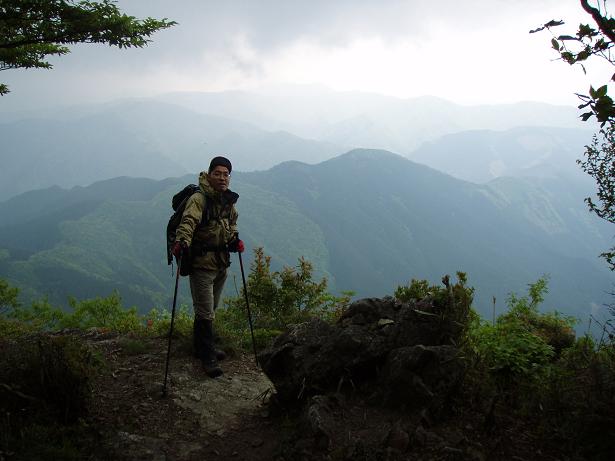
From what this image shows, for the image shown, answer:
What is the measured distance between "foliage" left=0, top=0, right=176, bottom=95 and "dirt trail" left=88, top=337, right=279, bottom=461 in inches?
251

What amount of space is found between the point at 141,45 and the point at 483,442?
30.8ft

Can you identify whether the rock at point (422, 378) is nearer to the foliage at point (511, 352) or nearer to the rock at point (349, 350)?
the rock at point (349, 350)

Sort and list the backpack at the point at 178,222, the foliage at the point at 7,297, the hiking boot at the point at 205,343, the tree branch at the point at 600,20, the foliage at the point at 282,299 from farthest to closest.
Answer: the foliage at the point at 7,297, the foliage at the point at 282,299, the hiking boot at the point at 205,343, the backpack at the point at 178,222, the tree branch at the point at 600,20

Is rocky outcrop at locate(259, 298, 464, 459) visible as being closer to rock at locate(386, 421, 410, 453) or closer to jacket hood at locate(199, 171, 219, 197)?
rock at locate(386, 421, 410, 453)

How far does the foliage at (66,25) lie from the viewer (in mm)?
7332

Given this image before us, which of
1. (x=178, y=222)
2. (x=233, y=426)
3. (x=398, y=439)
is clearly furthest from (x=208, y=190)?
(x=398, y=439)

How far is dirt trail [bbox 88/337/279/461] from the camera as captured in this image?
3889mm

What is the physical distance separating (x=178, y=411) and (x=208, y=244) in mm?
2163

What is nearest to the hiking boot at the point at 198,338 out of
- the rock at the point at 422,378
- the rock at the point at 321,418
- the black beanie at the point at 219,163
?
the black beanie at the point at 219,163

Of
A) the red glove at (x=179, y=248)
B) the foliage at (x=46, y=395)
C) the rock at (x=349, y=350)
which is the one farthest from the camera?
the red glove at (x=179, y=248)

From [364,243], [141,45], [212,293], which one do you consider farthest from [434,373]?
[364,243]

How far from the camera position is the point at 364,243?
192250mm

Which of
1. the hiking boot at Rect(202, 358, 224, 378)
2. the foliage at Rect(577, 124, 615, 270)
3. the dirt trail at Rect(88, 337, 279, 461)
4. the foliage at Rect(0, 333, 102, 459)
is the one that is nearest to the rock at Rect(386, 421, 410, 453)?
the dirt trail at Rect(88, 337, 279, 461)

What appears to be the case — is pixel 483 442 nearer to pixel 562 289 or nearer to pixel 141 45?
pixel 141 45
